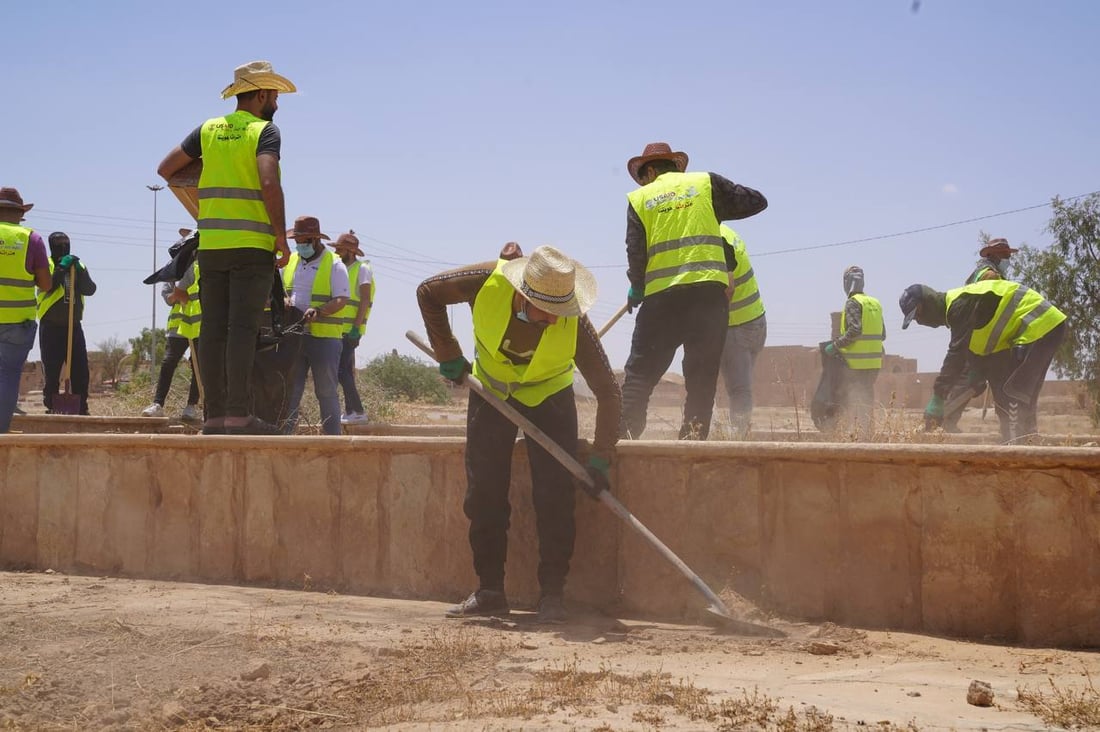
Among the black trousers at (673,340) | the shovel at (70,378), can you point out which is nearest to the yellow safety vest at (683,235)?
the black trousers at (673,340)

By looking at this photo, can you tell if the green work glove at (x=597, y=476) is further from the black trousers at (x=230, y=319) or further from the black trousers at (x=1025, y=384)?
the black trousers at (x=1025, y=384)

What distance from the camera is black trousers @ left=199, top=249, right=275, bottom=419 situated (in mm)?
5812

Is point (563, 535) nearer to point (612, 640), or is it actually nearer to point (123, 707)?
point (612, 640)

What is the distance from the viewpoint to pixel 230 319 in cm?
585

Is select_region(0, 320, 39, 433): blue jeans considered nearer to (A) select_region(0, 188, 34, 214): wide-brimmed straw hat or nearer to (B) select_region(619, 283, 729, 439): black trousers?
(A) select_region(0, 188, 34, 214): wide-brimmed straw hat

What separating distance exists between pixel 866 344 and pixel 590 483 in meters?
6.25

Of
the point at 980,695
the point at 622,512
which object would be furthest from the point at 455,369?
the point at 980,695

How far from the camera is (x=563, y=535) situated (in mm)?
4699

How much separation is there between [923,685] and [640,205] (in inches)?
128

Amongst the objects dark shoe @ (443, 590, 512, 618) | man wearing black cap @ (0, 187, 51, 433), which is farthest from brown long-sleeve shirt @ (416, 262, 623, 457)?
man wearing black cap @ (0, 187, 51, 433)

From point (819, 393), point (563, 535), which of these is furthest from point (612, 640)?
point (819, 393)

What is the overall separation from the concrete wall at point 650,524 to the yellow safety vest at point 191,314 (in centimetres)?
221

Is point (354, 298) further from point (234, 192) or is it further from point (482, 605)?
point (482, 605)

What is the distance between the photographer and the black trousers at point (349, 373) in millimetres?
9195
